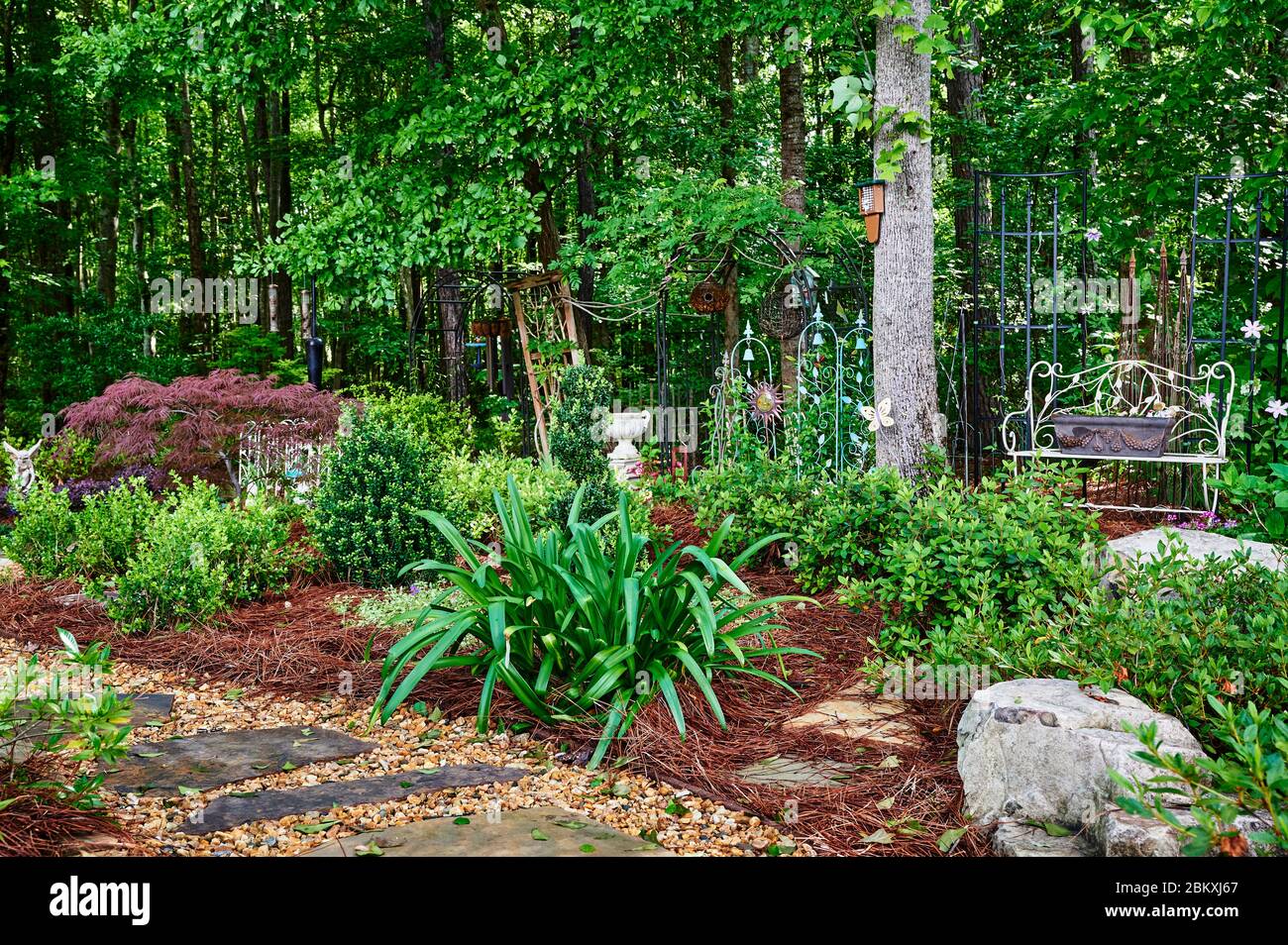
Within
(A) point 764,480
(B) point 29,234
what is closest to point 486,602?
(A) point 764,480

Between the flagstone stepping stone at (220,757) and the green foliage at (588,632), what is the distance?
233 millimetres

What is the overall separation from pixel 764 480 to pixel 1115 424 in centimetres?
226

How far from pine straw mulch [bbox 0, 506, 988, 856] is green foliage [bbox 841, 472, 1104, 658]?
0.84 feet

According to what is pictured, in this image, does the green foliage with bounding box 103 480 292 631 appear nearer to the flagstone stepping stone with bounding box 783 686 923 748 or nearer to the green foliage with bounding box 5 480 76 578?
the green foliage with bounding box 5 480 76 578

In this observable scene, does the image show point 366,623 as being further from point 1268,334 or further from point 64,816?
point 1268,334

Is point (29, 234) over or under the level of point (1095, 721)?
over

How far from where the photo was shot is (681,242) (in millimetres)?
8227

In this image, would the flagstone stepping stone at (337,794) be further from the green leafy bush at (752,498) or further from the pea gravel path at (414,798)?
the green leafy bush at (752,498)

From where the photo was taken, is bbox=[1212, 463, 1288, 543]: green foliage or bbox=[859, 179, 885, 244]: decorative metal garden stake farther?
bbox=[859, 179, 885, 244]: decorative metal garden stake

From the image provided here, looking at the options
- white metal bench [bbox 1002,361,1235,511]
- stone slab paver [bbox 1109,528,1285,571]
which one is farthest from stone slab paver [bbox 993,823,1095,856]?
white metal bench [bbox 1002,361,1235,511]

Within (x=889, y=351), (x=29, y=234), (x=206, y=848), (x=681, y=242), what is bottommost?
(x=206, y=848)

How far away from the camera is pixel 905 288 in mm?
5609

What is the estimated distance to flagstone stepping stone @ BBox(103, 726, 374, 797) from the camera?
303cm

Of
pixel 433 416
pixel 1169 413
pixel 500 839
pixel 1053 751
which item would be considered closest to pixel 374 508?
pixel 500 839
